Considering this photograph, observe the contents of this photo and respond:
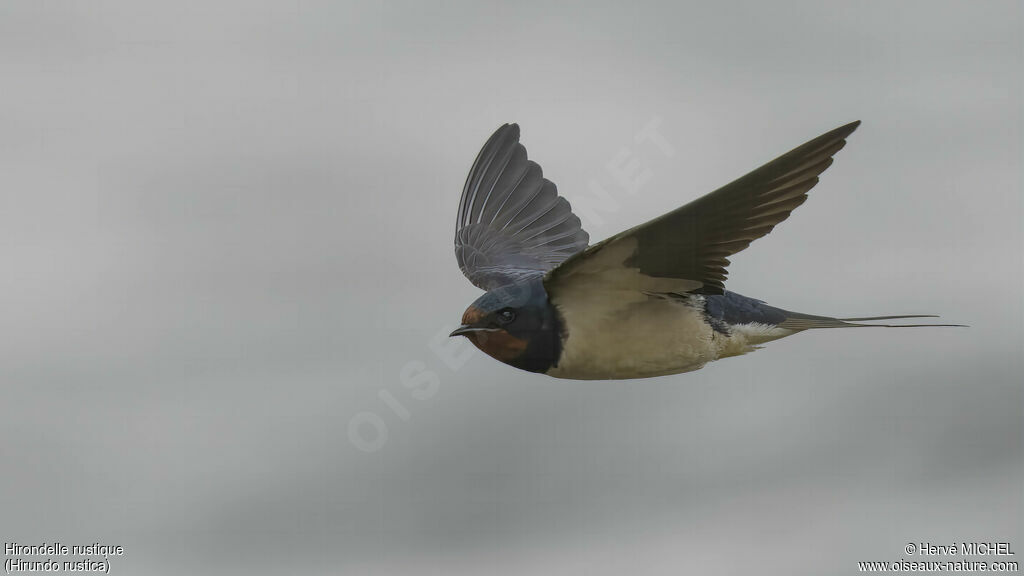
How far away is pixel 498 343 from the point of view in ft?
23.0

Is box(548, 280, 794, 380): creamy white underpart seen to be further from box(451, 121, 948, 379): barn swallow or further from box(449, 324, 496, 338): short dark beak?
box(449, 324, 496, 338): short dark beak

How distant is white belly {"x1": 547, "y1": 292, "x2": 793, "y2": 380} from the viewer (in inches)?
276

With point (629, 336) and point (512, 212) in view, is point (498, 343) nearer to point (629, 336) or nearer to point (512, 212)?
point (629, 336)

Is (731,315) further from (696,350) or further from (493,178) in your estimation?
(493,178)

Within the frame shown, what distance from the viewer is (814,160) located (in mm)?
5941

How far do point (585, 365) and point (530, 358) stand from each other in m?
0.34

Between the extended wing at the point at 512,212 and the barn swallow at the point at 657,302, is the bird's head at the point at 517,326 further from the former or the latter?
the extended wing at the point at 512,212

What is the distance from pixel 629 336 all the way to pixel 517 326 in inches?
27.1

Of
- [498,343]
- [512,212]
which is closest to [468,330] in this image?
[498,343]

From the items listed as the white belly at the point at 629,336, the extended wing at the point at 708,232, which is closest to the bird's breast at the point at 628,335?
the white belly at the point at 629,336

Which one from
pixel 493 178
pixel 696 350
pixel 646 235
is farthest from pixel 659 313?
pixel 493 178

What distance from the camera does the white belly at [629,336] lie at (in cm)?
702

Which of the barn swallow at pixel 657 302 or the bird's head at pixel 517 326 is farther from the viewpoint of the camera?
the bird's head at pixel 517 326

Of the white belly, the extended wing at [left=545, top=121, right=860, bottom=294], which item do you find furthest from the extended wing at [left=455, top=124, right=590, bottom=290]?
the extended wing at [left=545, top=121, right=860, bottom=294]
